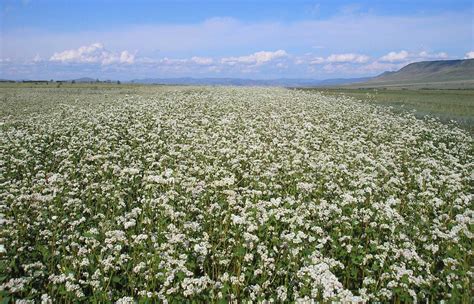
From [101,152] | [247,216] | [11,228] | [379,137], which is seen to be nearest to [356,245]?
[247,216]

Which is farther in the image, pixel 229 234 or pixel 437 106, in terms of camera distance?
pixel 437 106

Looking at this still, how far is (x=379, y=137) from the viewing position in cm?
1825

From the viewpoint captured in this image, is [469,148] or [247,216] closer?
[247,216]

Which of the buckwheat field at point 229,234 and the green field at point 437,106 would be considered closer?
the buckwheat field at point 229,234

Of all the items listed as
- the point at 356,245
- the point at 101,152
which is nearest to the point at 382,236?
the point at 356,245

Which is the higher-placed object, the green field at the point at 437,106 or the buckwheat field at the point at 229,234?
the buckwheat field at the point at 229,234

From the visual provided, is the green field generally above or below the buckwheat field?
below

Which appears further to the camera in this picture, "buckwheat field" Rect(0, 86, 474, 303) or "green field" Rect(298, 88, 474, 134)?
"green field" Rect(298, 88, 474, 134)

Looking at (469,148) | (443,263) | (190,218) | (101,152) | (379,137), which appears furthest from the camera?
(379,137)

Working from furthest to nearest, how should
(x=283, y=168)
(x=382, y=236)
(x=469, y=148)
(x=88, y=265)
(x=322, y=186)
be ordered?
(x=469, y=148), (x=283, y=168), (x=322, y=186), (x=382, y=236), (x=88, y=265)

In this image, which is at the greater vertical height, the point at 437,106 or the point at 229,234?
the point at 229,234

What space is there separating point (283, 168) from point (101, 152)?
21.8ft

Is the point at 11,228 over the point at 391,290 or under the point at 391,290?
over

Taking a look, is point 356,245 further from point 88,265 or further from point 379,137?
point 379,137
